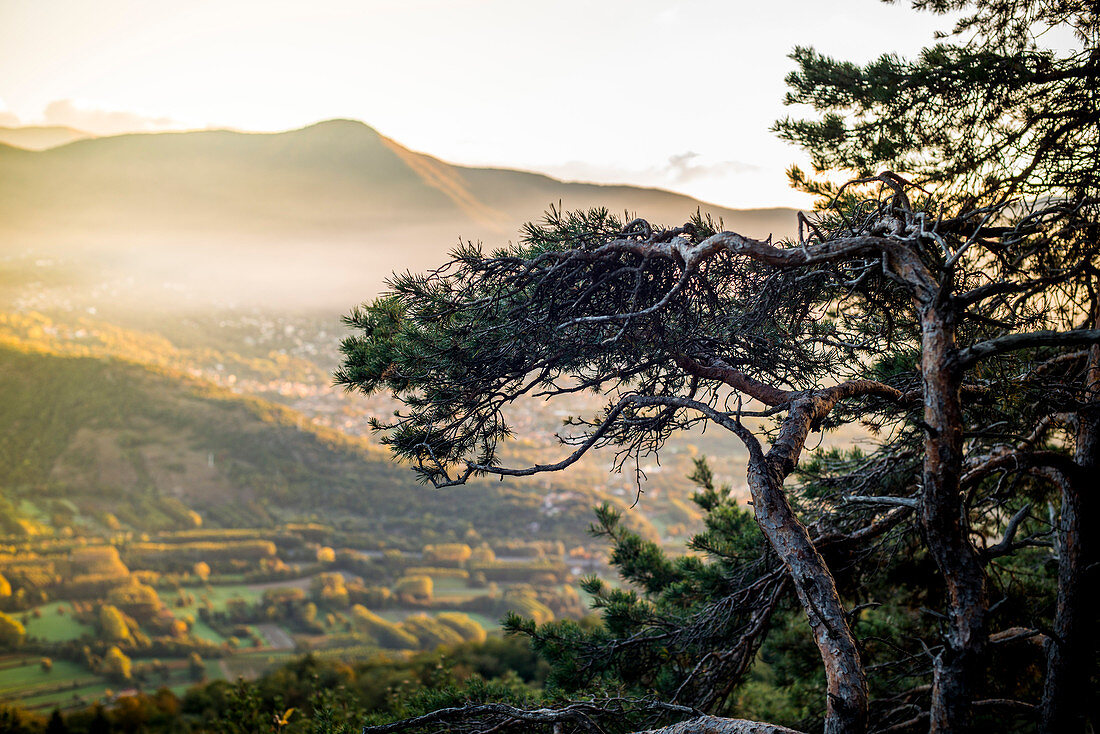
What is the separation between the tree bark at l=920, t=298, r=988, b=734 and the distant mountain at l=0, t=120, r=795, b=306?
3022 inches

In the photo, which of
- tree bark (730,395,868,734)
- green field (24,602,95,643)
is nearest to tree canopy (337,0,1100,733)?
tree bark (730,395,868,734)

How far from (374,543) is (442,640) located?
2039cm

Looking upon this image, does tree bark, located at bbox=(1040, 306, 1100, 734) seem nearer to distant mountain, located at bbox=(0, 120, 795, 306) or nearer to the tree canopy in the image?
the tree canopy

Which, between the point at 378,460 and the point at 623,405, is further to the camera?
the point at 378,460

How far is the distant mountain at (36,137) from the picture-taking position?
94375mm

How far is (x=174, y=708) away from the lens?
2012 cm

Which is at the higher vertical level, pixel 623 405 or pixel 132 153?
pixel 132 153

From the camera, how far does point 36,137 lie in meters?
101

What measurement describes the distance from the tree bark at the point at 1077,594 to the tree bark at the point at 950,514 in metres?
1.26

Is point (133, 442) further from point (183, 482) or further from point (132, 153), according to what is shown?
point (132, 153)

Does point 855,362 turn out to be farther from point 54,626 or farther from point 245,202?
point 245,202

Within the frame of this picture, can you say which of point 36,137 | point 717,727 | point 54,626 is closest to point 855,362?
point 717,727

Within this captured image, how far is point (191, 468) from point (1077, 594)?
74050 millimetres

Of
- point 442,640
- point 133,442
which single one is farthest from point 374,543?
point 133,442
